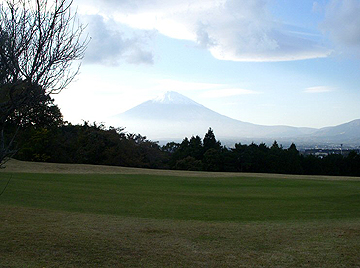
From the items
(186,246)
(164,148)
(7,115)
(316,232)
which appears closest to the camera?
(7,115)

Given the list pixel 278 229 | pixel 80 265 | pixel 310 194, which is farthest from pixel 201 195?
pixel 80 265

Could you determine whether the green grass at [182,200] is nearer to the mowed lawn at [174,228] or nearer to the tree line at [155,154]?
the mowed lawn at [174,228]

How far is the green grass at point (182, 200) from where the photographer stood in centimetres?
1391

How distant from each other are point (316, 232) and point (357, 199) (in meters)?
10.6

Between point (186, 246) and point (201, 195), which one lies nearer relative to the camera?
point (186, 246)

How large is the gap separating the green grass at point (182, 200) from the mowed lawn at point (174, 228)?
0.13 ft

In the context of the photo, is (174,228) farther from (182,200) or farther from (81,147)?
(81,147)

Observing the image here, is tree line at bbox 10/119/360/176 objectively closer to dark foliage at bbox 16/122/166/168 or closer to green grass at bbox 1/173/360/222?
dark foliage at bbox 16/122/166/168

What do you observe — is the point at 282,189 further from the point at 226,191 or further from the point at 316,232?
the point at 316,232

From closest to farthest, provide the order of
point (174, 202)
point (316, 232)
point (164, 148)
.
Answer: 1. point (316, 232)
2. point (174, 202)
3. point (164, 148)

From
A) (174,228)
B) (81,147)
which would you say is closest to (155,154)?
(81,147)

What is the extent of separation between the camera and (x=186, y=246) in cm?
790

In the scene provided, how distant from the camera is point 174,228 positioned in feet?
33.0

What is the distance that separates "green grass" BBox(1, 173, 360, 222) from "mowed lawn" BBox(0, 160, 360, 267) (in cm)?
4
